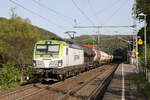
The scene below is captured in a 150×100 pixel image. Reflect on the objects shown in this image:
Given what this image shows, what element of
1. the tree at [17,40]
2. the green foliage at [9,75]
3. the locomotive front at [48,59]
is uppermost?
the tree at [17,40]

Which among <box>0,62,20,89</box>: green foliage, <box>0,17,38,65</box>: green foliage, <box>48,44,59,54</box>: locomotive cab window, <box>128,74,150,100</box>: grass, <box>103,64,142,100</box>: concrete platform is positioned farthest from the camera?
<box>0,17,38,65</box>: green foliage

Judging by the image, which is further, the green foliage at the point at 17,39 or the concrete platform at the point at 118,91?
the green foliage at the point at 17,39

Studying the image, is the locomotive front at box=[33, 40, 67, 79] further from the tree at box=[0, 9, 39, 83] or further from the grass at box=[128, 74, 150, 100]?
the tree at box=[0, 9, 39, 83]

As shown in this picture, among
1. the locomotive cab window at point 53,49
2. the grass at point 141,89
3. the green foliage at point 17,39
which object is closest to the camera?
the grass at point 141,89

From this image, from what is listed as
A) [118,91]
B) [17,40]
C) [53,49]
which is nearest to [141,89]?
[118,91]

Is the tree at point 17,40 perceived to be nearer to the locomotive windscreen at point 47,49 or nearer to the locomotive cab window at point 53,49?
the locomotive windscreen at point 47,49

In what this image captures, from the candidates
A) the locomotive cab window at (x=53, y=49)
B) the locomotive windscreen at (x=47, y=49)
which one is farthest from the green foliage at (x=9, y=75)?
the locomotive cab window at (x=53, y=49)

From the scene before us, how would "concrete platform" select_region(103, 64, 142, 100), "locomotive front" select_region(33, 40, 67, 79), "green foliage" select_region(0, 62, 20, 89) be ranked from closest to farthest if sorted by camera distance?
"concrete platform" select_region(103, 64, 142, 100) < "locomotive front" select_region(33, 40, 67, 79) < "green foliage" select_region(0, 62, 20, 89)

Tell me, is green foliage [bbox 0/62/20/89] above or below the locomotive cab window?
below

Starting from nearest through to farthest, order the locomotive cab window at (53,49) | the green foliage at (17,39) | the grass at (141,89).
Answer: the grass at (141,89) → the locomotive cab window at (53,49) → the green foliage at (17,39)

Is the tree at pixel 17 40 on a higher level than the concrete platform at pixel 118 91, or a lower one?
higher

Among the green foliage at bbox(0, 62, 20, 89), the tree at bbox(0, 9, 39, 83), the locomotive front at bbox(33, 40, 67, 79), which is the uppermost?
the tree at bbox(0, 9, 39, 83)

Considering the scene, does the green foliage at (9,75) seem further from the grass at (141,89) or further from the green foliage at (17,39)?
the grass at (141,89)

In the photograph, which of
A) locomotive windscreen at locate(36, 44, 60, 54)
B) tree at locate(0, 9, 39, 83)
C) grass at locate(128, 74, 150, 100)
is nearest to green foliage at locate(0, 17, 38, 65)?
tree at locate(0, 9, 39, 83)
